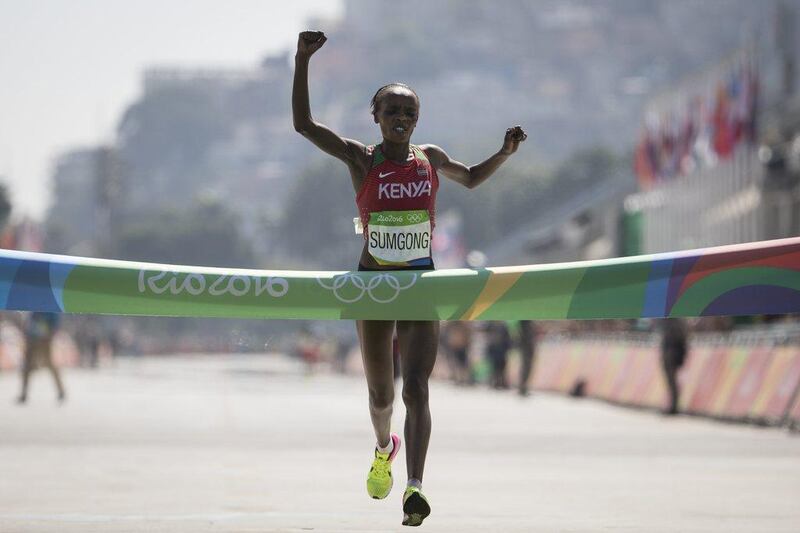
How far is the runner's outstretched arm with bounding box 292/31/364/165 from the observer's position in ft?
26.3

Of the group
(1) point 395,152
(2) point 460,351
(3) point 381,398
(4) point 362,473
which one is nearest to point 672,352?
(4) point 362,473

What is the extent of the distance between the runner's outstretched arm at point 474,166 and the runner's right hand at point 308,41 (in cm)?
85

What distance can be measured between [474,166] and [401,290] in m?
0.85

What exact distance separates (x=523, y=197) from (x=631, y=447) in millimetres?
173143

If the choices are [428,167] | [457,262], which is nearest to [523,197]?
[457,262]

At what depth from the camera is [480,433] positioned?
18375 millimetres

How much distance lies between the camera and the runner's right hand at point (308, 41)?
7977 millimetres

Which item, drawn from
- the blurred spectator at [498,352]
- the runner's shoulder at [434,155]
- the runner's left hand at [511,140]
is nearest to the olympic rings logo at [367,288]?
the runner's shoulder at [434,155]

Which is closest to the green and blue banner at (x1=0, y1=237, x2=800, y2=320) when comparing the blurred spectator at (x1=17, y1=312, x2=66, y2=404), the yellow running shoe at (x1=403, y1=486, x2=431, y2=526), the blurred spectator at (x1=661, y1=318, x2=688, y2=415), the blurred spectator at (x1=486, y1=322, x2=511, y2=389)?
the yellow running shoe at (x1=403, y1=486, x2=431, y2=526)

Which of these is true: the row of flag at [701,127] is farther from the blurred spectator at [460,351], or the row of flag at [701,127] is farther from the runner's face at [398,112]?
the runner's face at [398,112]

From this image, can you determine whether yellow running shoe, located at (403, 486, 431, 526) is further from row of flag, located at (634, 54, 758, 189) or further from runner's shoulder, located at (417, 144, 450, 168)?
row of flag, located at (634, 54, 758, 189)

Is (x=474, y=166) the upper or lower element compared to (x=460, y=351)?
upper

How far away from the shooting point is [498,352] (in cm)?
3694

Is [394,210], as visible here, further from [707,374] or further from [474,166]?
[707,374]
